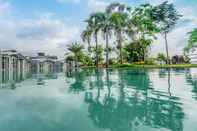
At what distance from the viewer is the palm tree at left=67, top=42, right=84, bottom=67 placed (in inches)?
1827

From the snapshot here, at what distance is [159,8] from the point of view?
29.7 metres

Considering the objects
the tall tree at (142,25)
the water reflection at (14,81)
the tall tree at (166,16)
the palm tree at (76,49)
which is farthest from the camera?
the palm tree at (76,49)

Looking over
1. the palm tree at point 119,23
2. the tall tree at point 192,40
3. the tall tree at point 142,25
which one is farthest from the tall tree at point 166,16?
the palm tree at point 119,23

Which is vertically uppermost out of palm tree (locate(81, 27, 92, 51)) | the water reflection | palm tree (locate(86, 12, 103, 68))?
palm tree (locate(86, 12, 103, 68))

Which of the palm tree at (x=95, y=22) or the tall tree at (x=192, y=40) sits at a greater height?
the palm tree at (x=95, y=22)

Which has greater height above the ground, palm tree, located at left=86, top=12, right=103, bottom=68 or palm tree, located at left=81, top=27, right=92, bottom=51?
palm tree, located at left=86, top=12, right=103, bottom=68

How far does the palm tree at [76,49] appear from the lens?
4640 centimetres

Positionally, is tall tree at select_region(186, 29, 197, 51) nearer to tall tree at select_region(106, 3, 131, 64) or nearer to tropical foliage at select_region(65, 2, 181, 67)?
tropical foliage at select_region(65, 2, 181, 67)

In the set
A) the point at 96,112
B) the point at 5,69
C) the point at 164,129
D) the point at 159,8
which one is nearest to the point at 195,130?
the point at 164,129

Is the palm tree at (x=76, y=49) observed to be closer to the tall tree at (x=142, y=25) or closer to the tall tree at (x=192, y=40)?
the tall tree at (x=142, y=25)

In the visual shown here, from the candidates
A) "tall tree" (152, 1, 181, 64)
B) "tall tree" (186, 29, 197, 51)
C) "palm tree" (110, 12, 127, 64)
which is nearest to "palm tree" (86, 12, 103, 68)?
"palm tree" (110, 12, 127, 64)

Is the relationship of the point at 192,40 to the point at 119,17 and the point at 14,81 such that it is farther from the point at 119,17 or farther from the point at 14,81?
the point at 14,81

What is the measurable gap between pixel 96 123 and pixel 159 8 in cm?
2810

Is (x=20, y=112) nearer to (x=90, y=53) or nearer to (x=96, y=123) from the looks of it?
(x=96, y=123)
